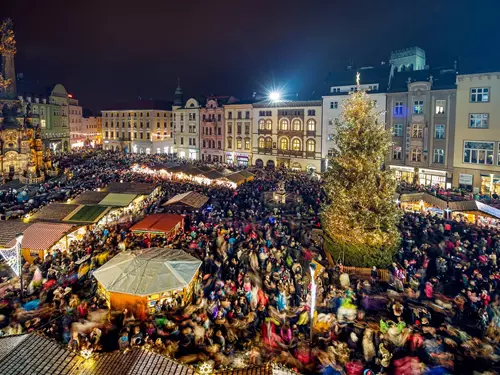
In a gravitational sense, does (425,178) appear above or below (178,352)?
Result: above

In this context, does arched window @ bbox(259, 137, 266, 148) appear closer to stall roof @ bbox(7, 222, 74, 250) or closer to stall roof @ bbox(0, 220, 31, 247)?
stall roof @ bbox(7, 222, 74, 250)

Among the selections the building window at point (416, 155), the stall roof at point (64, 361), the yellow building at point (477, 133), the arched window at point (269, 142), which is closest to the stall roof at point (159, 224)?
the stall roof at point (64, 361)


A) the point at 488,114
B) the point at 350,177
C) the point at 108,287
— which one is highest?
the point at 488,114

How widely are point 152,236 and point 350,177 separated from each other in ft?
34.0

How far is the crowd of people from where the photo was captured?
10461 mm

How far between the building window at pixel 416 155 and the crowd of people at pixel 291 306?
1915 centimetres

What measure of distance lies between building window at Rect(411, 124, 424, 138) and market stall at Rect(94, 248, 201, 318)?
102 ft

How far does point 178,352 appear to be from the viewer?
10.8 metres

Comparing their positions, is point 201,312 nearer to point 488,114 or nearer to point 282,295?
point 282,295

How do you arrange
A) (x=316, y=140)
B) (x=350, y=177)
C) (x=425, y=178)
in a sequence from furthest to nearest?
(x=316, y=140), (x=425, y=178), (x=350, y=177)

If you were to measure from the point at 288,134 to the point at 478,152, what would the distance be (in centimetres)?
2372

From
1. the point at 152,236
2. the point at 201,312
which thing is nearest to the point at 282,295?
the point at 201,312

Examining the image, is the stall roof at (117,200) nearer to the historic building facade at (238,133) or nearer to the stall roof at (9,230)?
the stall roof at (9,230)

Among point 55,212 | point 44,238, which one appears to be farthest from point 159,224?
point 55,212
